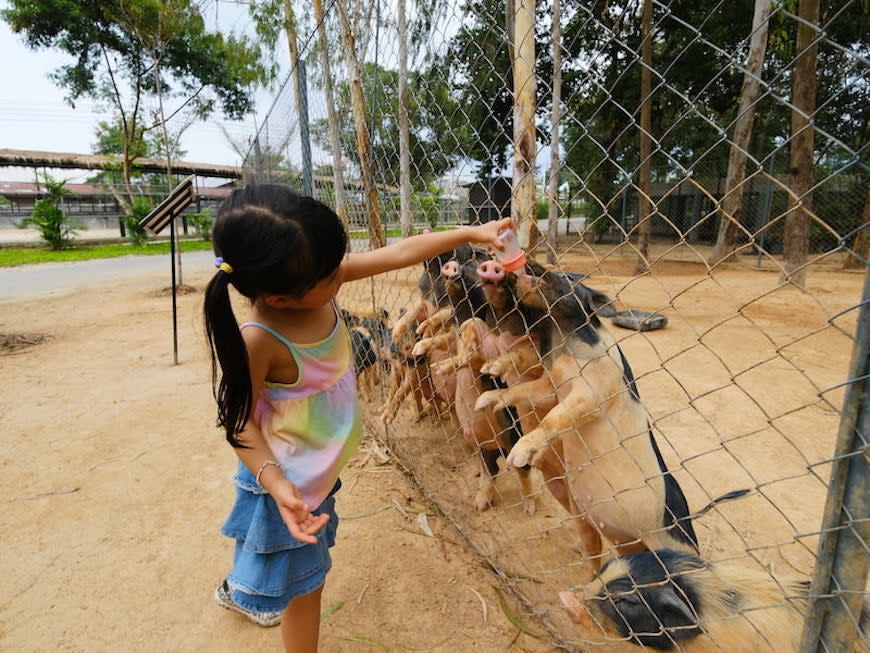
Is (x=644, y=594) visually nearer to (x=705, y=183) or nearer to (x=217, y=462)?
(x=217, y=462)

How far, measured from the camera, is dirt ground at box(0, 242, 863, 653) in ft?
7.32

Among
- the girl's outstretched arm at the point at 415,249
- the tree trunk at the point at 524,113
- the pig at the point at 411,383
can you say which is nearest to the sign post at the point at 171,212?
the pig at the point at 411,383

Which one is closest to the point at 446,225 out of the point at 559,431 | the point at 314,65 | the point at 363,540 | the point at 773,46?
the point at 559,431

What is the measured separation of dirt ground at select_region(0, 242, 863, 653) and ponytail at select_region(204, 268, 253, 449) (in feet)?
2.76

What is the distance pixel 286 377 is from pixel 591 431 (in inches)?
57.5

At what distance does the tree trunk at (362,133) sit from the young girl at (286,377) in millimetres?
1833

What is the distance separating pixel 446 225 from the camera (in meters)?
3.01

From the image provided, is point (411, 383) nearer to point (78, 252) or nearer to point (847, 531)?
point (847, 531)

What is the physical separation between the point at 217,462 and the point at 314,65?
483 cm

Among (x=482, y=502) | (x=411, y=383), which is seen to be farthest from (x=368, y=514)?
(x=411, y=383)

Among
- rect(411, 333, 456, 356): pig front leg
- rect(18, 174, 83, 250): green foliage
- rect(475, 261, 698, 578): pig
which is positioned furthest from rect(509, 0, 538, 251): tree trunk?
rect(18, 174, 83, 250): green foliage

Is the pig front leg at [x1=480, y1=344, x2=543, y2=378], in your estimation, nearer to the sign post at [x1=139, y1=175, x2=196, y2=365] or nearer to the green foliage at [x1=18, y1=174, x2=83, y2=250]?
the sign post at [x1=139, y1=175, x2=196, y2=365]

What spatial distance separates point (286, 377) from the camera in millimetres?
1636

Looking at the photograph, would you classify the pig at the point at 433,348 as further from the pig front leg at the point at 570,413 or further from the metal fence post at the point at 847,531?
the metal fence post at the point at 847,531
